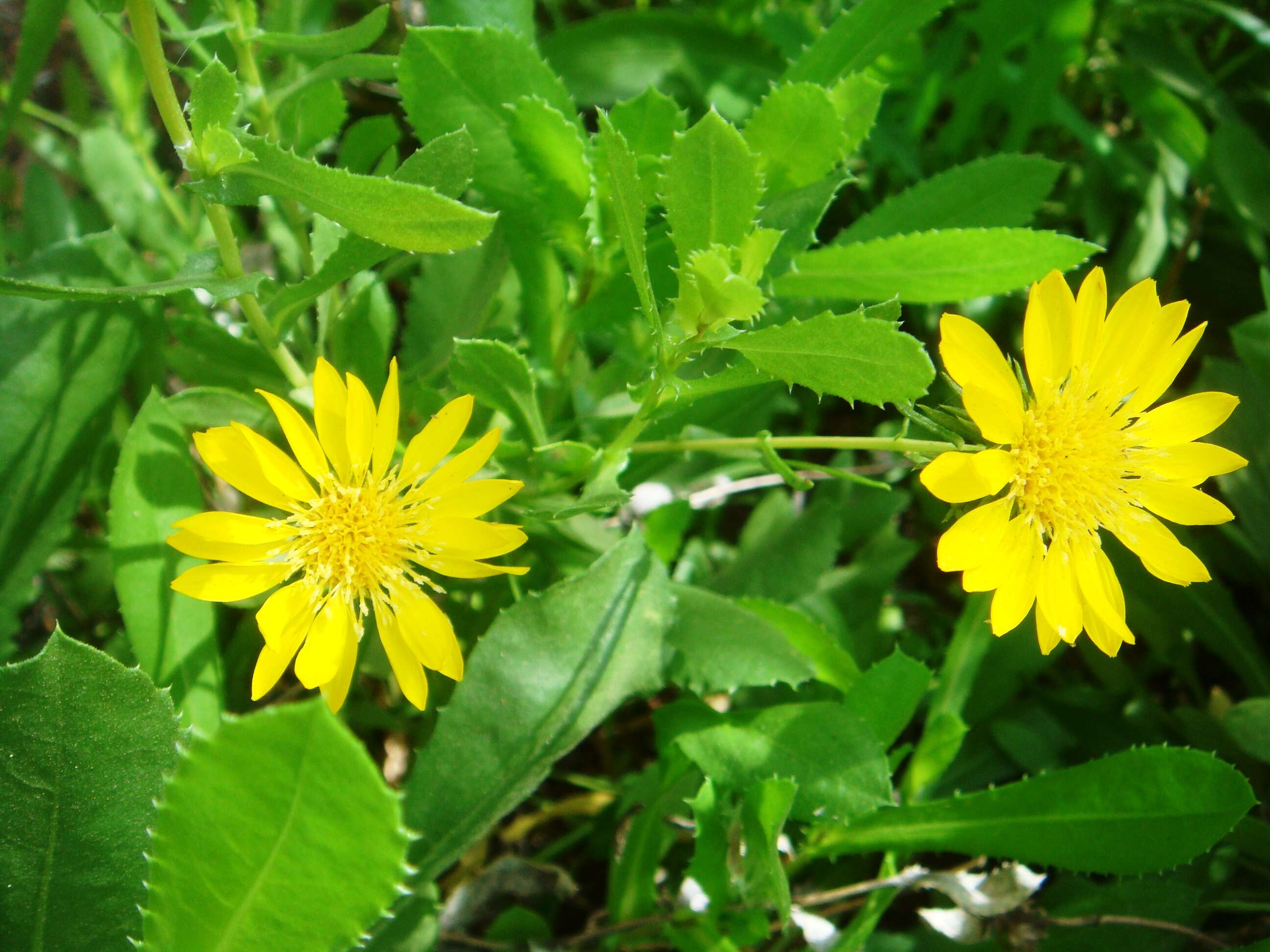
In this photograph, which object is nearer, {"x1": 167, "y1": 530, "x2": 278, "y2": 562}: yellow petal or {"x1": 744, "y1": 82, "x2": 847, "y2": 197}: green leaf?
{"x1": 167, "y1": 530, "x2": 278, "y2": 562}: yellow petal

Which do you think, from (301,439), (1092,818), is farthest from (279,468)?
(1092,818)

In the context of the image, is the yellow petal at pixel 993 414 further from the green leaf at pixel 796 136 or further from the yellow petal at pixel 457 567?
the yellow petal at pixel 457 567

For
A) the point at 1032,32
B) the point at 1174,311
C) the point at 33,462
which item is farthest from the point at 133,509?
the point at 1032,32

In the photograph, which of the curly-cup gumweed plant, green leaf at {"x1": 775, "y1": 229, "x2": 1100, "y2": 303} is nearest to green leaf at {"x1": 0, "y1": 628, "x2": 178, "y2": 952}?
the curly-cup gumweed plant

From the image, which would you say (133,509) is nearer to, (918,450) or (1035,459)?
(918,450)

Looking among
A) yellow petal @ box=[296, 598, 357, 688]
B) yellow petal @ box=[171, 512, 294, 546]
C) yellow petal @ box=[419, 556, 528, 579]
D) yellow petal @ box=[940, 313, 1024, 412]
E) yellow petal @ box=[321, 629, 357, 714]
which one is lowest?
yellow petal @ box=[321, 629, 357, 714]

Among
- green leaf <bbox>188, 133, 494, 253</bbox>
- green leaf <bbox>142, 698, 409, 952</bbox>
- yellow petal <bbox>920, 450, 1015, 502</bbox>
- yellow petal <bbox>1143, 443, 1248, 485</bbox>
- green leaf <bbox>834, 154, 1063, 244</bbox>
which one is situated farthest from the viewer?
green leaf <bbox>834, 154, 1063, 244</bbox>

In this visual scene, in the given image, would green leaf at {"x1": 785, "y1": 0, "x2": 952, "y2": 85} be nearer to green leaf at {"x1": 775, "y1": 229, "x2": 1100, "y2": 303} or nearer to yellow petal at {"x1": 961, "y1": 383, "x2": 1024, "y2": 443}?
green leaf at {"x1": 775, "y1": 229, "x2": 1100, "y2": 303}
